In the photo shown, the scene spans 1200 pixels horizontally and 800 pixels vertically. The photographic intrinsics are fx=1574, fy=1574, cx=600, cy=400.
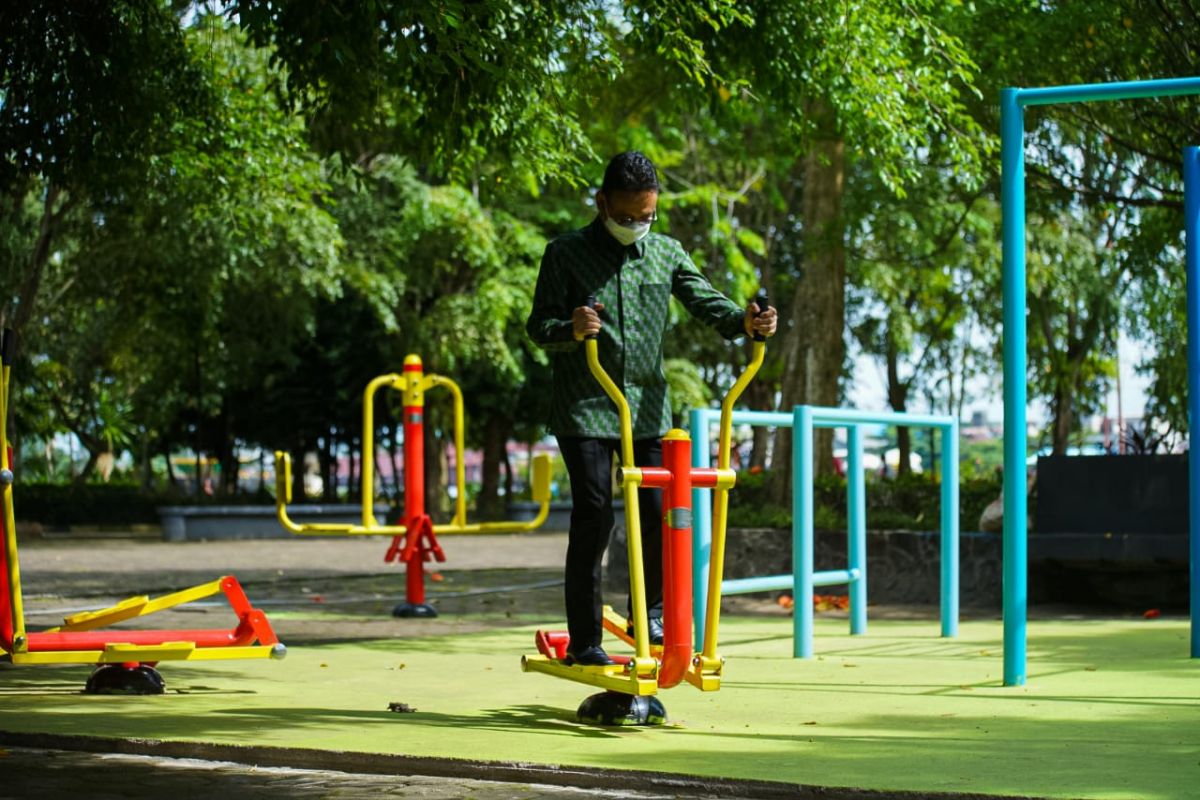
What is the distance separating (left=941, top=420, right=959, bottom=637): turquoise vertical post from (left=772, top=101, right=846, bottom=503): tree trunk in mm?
5394

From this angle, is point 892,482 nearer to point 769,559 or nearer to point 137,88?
point 769,559

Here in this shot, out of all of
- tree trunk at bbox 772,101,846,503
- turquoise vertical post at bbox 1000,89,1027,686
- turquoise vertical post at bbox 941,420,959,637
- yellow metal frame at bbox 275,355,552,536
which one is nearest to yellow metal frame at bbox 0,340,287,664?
turquoise vertical post at bbox 1000,89,1027,686

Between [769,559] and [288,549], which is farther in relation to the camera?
[288,549]

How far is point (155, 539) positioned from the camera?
27328 mm

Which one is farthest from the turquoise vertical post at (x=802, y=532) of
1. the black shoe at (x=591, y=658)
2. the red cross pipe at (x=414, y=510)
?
the red cross pipe at (x=414, y=510)

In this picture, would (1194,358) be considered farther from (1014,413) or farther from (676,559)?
(676,559)

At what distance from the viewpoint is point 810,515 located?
27.1 feet

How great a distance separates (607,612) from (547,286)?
136 centimetres

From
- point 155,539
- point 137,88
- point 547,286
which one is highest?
point 137,88

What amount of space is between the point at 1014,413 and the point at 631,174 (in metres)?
2.30

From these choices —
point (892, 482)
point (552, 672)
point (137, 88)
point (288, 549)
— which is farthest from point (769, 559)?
point (288, 549)

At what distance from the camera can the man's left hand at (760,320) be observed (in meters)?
4.89

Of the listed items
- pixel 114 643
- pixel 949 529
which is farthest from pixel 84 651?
pixel 949 529

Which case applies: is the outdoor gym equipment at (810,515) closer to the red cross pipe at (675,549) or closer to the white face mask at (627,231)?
the white face mask at (627,231)
